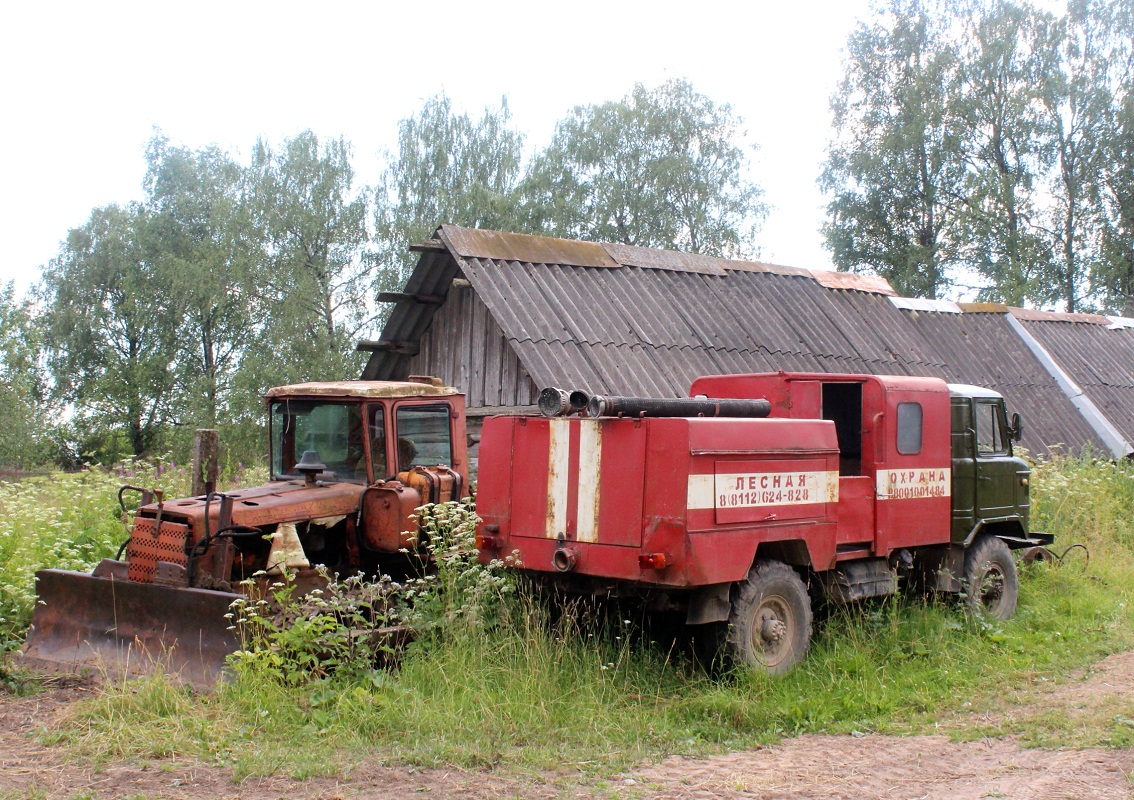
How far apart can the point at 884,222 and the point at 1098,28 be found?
9.07 metres

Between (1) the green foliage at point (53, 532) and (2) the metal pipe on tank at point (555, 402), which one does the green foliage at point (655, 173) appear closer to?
(1) the green foliage at point (53, 532)

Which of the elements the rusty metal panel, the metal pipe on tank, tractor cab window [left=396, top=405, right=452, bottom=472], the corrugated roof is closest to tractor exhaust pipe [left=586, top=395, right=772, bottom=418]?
the metal pipe on tank

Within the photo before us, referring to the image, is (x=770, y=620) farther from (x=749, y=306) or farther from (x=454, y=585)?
(x=749, y=306)

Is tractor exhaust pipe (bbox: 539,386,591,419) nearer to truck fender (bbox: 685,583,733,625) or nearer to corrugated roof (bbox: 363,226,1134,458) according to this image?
truck fender (bbox: 685,583,733,625)

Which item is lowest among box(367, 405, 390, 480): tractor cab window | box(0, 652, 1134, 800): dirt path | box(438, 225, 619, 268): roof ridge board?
box(0, 652, 1134, 800): dirt path

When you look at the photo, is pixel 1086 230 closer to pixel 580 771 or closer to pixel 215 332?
pixel 215 332

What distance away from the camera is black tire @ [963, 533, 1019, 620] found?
360 inches

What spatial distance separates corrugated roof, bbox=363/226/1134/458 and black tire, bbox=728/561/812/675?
5684 mm

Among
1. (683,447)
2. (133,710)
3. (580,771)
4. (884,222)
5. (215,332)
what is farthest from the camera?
(215,332)

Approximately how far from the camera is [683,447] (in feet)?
21.5

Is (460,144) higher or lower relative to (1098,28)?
lower

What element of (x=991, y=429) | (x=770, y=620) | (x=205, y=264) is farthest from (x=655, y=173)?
(x=770, y=620)

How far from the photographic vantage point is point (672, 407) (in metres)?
7.12

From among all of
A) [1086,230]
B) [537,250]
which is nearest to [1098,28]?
[1086,230]
